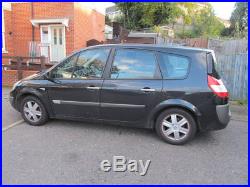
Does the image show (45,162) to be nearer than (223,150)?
Yes

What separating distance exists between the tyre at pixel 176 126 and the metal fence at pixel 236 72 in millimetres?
3887

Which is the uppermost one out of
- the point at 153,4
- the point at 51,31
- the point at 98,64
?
the point at 153,4

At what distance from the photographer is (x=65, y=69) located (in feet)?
15.7

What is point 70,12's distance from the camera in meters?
12.4

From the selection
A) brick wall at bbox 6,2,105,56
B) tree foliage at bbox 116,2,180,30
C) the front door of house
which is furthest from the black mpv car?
tree foliage at bbox 116,2,180,30

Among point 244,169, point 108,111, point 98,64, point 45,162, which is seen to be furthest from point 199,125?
point 45,162

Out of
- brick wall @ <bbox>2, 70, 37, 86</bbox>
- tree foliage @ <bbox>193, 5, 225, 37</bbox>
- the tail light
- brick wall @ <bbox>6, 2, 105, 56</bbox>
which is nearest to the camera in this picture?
the tail light

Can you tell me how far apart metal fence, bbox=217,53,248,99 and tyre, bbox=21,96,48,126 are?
521 cm

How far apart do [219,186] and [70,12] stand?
37.4 ft

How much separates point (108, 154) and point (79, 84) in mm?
1450

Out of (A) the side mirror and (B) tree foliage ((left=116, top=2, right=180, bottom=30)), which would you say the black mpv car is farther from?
(B) tree foliage ((left=116, top=2, right=180, bottom=30))

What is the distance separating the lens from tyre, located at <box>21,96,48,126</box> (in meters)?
4.93

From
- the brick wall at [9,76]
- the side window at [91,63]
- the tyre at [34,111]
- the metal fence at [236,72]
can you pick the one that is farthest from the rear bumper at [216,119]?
the brick wall at [9,76]

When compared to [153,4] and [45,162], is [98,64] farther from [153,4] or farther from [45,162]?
[153,4]
